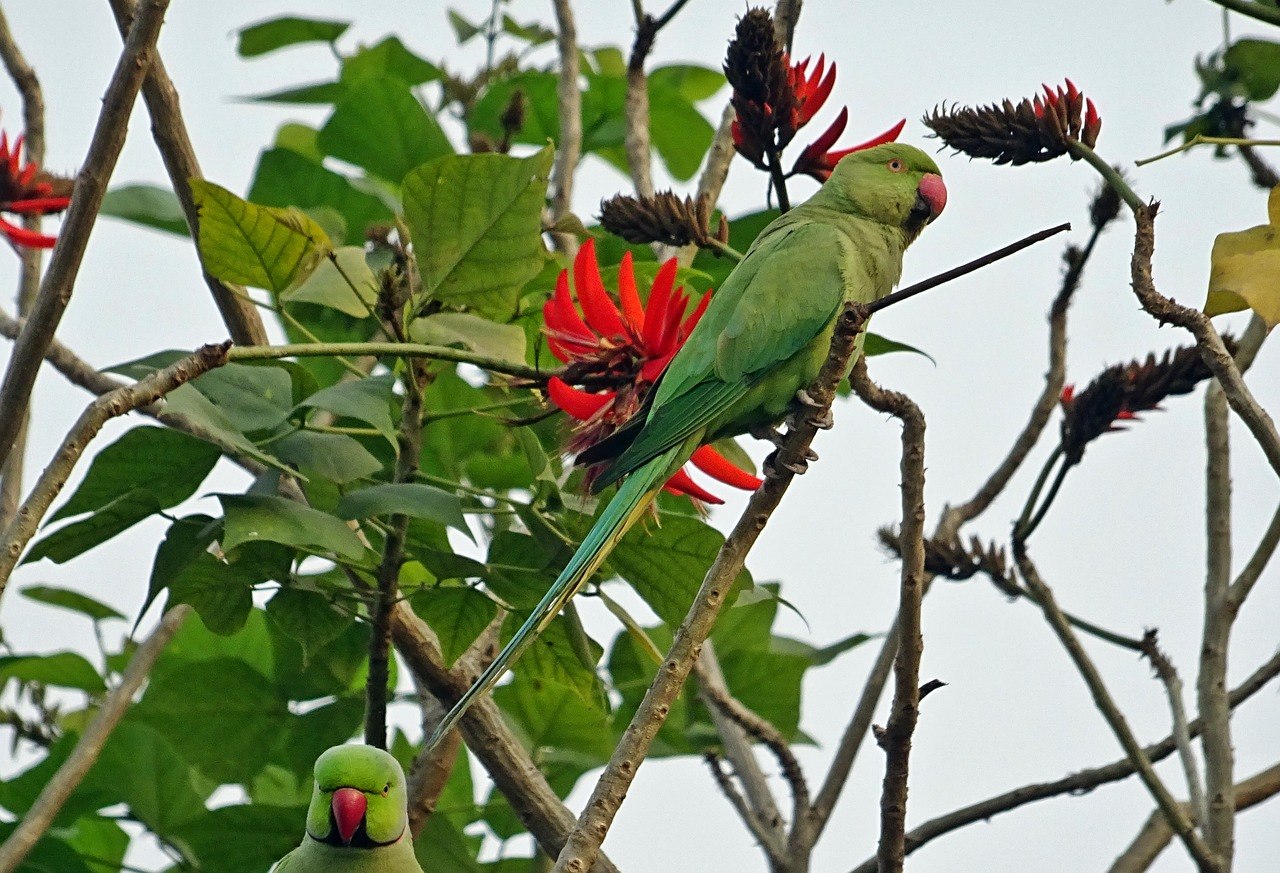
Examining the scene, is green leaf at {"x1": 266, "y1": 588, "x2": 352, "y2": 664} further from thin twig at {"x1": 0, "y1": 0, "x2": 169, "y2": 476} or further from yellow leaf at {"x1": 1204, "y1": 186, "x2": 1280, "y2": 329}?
yellow leaf at {"x1": 1204, "y1": 186, "x2": 1280, "y2": 329}

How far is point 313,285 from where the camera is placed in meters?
2.40

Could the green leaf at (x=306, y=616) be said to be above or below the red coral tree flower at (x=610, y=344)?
below

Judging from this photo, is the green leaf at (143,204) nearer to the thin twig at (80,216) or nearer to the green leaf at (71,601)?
the green leaf at (71,601)

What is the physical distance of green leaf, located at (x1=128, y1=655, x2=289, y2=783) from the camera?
3012 mm

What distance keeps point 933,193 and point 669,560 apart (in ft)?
3.56

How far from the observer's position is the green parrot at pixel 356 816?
2248 mm

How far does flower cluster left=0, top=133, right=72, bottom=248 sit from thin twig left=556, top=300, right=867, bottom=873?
4.69ft

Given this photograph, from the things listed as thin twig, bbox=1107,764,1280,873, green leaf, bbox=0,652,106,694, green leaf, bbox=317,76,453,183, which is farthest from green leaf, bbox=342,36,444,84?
thin twig, bbox=1107,764,1280,873

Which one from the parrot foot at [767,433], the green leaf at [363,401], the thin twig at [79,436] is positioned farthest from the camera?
the parrot foot at [767,433]

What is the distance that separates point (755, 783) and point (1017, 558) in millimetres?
787

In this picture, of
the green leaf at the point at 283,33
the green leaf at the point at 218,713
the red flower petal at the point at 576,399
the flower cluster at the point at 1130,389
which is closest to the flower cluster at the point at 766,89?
the red flower petal at the point at 576,399

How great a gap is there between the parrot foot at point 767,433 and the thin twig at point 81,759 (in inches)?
45.7

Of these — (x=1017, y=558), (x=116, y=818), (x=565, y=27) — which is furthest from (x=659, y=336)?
(x=116, y=818)

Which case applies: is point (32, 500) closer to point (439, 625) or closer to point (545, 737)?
point (439, 625)
